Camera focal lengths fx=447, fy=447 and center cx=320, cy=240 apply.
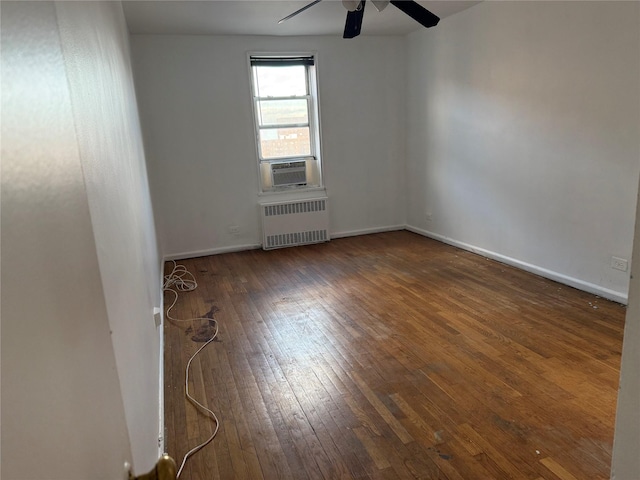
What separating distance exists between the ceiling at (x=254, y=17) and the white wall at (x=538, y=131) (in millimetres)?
530

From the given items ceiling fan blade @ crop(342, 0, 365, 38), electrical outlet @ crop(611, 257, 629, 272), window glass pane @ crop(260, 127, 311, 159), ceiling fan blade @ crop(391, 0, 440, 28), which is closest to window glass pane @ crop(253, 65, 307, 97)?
window glass pane @ crop(260, 127, 311, 159)

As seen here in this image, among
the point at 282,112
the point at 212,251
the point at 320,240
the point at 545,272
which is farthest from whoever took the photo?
the point at 320,240

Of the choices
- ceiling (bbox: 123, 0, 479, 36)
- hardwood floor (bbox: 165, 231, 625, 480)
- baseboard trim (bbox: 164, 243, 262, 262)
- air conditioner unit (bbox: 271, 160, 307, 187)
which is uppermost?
ceiling (bbox: 123, 0, 479, 36)

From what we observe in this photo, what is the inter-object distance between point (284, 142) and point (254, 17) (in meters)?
1.65

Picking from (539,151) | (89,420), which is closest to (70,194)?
(89,420)

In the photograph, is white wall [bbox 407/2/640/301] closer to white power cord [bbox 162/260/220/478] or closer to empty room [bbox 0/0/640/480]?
empty room [bbox 0/0/640/480]

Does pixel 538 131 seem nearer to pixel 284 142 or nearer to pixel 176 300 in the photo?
pixel 284 142

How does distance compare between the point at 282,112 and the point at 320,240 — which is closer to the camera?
the point at 282,112

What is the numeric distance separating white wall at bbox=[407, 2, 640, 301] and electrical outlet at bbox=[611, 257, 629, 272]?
0.14ft

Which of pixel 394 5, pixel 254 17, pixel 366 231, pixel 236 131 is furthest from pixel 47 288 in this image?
pixel 366 231

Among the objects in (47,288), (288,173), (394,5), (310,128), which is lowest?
(288,173)

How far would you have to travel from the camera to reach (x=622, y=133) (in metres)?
3.27

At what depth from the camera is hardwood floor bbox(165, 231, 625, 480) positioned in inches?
77.0

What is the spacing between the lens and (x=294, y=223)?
5.62 metres
